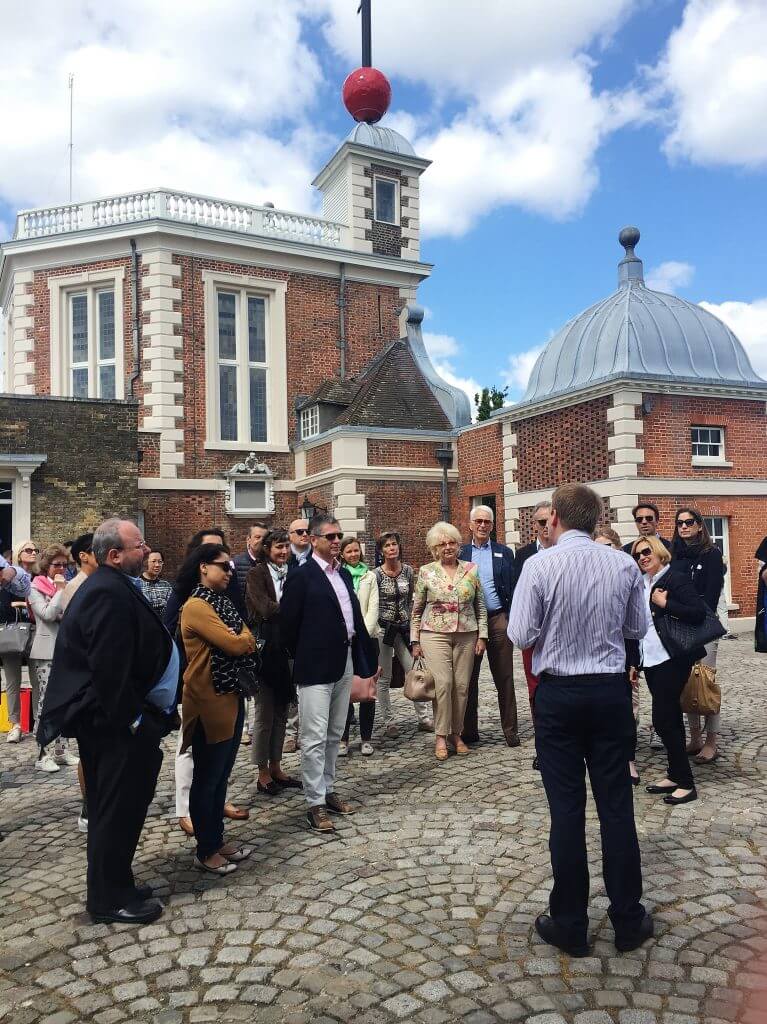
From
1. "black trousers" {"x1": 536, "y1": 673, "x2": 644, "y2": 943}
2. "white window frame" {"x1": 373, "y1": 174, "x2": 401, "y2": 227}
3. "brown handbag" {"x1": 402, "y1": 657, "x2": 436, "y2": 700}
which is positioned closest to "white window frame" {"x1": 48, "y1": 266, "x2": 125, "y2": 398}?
"white window frame" {"x1": 373, "y1": 174, "x2": 401, "y2": 227}

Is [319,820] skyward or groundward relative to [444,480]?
groundward

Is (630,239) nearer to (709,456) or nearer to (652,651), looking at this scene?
(709,456)

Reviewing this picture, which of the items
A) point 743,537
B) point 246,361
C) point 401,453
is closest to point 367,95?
point 246,361

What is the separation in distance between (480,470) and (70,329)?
11349mm

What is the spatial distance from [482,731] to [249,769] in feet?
7.83

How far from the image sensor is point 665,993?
296 cm

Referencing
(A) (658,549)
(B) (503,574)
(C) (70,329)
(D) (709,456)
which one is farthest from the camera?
(C) (70,329)

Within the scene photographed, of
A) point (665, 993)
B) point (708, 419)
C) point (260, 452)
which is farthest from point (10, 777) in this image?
point (260, 452)

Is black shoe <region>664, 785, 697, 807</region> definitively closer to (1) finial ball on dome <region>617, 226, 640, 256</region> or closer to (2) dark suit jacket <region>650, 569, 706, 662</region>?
(2) dark suit jacket <region>650, 569, 706, 662</region>

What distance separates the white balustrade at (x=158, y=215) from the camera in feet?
65.1

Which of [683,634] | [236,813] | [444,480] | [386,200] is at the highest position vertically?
[386,200]

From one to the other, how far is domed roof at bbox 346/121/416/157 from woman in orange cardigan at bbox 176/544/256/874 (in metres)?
21.3

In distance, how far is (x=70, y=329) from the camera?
20234mm

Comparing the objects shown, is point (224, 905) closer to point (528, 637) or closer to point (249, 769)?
point (528, 637)
